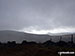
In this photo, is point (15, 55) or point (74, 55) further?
point (15, 55)

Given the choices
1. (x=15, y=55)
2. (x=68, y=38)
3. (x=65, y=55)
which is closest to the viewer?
(x=65, y=55)

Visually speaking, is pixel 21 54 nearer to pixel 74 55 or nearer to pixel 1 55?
pixel 1 55

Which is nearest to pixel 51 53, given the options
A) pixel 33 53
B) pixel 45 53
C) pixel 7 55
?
pixel 45 53

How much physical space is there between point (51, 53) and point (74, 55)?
628 cm

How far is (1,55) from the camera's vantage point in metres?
28.8

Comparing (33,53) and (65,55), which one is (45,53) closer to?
(33,53)

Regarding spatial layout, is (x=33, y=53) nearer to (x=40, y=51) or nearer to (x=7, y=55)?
(x=40, y=51)

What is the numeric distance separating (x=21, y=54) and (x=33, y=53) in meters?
2.41

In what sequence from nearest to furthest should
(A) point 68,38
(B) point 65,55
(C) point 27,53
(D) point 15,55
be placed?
(B) point 65,55
(D) point 15,55
(C) point 27,53
(A) point 68,38

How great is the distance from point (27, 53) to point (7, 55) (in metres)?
3.69

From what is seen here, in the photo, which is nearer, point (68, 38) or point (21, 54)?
point (21, 54)

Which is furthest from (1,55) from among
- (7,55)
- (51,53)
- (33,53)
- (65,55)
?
(65,55)

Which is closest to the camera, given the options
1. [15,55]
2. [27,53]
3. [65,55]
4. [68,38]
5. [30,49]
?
[65,55]

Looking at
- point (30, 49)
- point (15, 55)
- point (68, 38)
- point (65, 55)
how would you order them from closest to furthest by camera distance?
point (65, 55) < point (15, 55) < point (30, 49) < point (68, 38)
